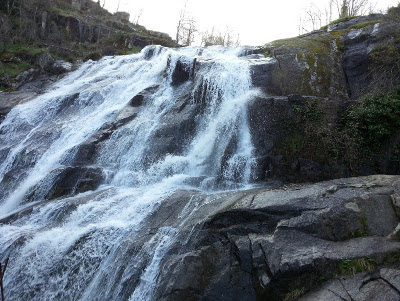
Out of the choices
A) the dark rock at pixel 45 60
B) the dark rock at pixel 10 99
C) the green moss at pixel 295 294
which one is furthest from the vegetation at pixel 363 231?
the dark rock at pixel 45 60

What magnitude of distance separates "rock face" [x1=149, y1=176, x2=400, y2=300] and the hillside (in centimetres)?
2102

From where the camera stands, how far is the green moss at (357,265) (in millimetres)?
5430

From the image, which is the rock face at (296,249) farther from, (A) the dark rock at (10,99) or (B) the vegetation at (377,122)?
(A) the dark rock at (10,99)

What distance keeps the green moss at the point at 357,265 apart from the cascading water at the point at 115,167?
3.66 metres

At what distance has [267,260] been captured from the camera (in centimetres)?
606

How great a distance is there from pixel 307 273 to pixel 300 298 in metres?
0.47

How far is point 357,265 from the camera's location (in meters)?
5.50

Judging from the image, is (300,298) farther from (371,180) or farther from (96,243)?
(96,243)

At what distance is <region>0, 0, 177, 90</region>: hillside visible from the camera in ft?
76.8

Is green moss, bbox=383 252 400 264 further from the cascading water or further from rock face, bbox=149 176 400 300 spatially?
the cascading water

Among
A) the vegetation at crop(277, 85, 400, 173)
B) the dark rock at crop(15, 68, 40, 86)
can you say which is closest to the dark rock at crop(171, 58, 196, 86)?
the vegetation at crop(277, 85, 400, 173)

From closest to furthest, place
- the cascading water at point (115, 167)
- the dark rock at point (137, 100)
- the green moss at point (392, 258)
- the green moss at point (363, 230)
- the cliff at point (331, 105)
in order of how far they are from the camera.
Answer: the green moss at point (392, 258) → the green moss at point (363, 230) → the cascading water at point (115, 167) → the cliff at point (331, 105) → the dark rock at point (137, 100)

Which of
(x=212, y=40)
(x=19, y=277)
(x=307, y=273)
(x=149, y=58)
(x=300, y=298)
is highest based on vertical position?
(x=212, y=40)

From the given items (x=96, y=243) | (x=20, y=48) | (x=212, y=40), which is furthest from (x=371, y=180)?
(x=212, y=40)
